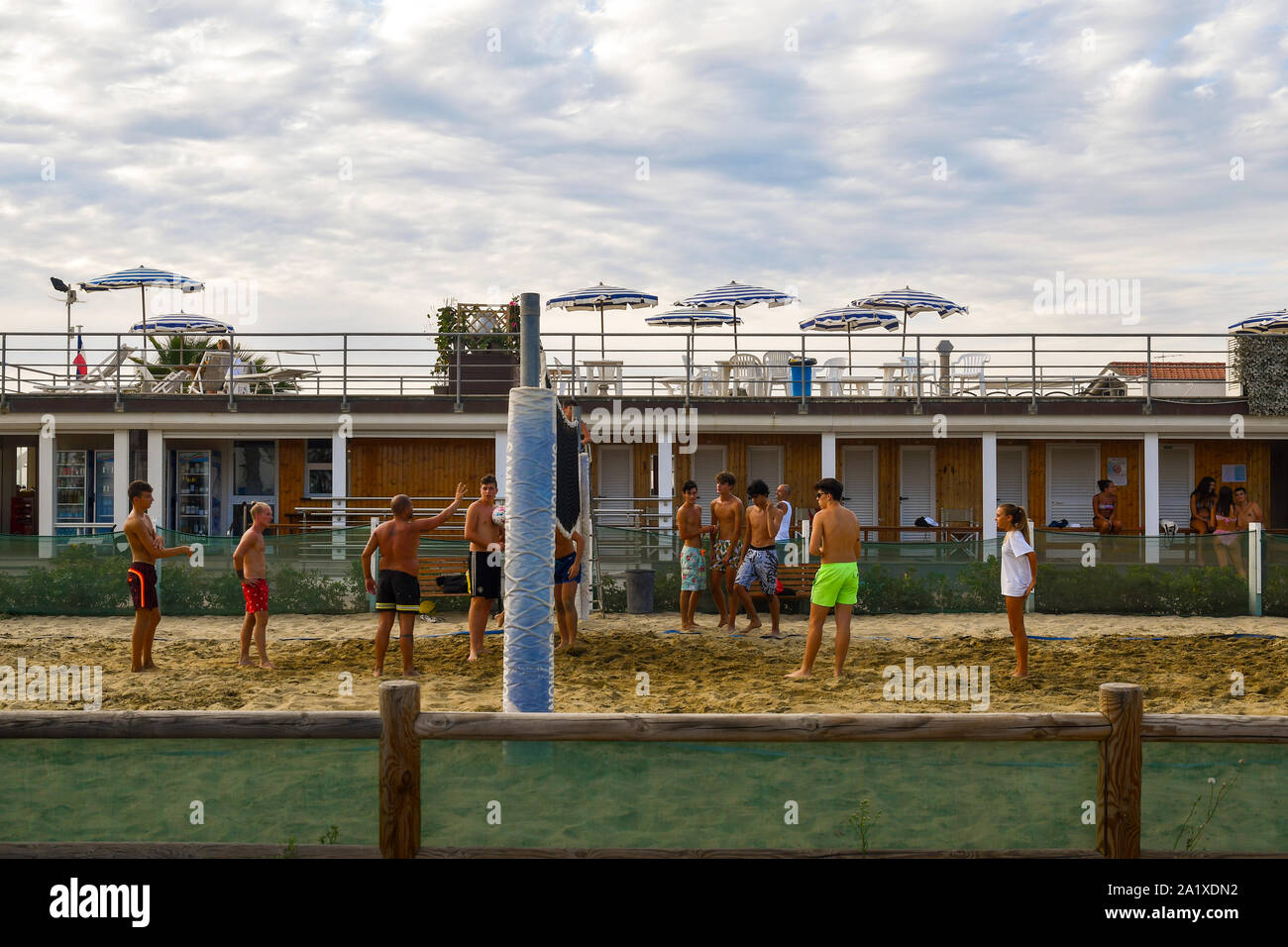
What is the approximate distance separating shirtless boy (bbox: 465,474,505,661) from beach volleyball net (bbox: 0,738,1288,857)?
5.47 m

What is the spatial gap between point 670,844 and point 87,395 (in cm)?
1735

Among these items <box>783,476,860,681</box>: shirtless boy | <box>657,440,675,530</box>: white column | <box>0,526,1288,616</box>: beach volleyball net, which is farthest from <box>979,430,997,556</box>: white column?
<box>783,476,860,681</box>: shirtless boy

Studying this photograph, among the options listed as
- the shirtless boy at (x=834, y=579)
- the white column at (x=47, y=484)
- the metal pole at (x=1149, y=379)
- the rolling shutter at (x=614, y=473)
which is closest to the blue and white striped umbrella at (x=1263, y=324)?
the metal pole at (x=1149, y=379)

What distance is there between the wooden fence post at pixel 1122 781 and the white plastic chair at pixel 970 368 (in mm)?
15910

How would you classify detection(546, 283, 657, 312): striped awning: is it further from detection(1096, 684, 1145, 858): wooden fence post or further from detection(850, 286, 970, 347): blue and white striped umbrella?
detection(1096, 684, 1145, 858): wooden fence post

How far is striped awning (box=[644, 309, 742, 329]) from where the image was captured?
72.0ft

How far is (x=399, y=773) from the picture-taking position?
169 inches

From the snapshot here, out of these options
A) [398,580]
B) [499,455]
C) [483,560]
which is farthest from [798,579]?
[499,455]

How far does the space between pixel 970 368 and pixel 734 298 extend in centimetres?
467

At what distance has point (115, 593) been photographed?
13156mm

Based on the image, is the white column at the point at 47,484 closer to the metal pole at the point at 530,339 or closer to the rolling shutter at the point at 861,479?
the rolling shutter at the point at 861,479

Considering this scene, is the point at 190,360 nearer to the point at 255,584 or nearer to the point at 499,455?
the point at 499,455

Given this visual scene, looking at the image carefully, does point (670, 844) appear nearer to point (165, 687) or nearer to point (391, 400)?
point (165, 687)
